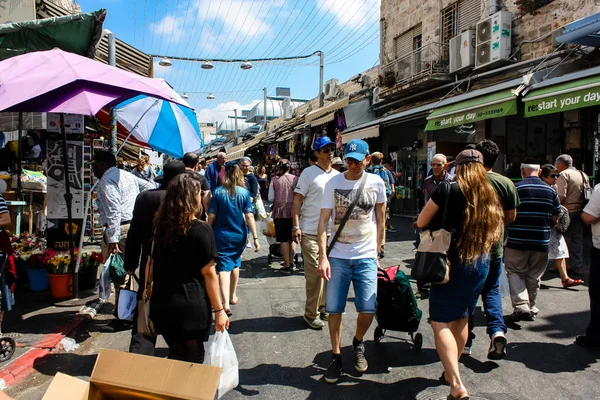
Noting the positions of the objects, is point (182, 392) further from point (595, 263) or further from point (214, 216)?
point (595, 263)

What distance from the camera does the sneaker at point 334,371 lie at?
138 inches

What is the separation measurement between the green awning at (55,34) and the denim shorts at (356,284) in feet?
15.0

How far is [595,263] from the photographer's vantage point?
4.25m

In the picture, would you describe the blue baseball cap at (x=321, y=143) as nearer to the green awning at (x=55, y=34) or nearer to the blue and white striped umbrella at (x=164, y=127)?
the blue and white striped umbrella at (x=164, y=127)

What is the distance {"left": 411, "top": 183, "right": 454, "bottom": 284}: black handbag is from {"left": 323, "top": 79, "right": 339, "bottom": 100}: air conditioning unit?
60.5 ft

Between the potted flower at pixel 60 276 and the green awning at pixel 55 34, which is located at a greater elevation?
the green awning at pixel 55 34

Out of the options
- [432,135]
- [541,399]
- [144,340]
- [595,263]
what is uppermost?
[432,135]

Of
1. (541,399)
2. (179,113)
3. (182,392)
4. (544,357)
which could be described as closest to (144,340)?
(182,392)

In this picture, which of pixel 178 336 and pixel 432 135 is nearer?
pixel 178 336

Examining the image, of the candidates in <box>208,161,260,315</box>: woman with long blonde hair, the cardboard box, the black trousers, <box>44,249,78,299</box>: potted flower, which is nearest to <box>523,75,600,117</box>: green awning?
the black trousers

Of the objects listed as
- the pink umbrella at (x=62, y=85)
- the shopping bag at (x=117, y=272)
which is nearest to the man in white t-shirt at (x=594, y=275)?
the pink umbrella at (x=62, y=85)

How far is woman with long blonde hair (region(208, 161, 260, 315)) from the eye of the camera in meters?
4.95

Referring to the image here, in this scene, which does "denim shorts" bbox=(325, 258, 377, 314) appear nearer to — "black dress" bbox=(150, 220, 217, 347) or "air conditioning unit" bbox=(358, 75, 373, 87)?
"black dress" bbox=(150, 220, 217, 347)

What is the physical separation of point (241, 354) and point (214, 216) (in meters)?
1.63
